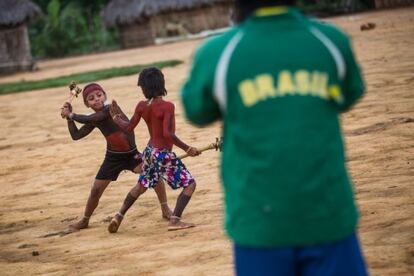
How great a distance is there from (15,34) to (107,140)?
2309 cm

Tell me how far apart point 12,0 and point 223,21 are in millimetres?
10131

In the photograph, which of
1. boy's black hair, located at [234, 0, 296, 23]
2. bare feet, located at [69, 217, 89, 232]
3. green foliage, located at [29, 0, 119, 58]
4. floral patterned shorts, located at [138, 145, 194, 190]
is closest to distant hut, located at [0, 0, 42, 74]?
green foliage, located at [29, 0, 119, 58]

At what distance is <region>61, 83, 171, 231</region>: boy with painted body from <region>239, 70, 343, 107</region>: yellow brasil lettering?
3712 millimetres

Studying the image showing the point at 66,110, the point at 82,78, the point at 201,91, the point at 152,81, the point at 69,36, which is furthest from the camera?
the point at 69,36

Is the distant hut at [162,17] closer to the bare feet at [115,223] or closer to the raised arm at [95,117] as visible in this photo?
the raised arm at [95,117]

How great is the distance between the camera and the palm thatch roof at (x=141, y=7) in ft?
108

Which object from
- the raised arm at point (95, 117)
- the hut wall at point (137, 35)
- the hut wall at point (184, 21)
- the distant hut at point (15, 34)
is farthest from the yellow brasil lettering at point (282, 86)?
the hut wall at point (137, 35)

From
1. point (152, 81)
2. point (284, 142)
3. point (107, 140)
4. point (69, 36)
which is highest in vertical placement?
point (284, 142)

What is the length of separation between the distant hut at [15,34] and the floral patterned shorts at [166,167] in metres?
22.4

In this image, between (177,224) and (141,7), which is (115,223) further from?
(141,7)

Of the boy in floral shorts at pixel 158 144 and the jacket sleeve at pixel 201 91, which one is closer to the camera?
the jacket sleeve at pixel 201 91

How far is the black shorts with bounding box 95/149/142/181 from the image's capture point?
6.10m

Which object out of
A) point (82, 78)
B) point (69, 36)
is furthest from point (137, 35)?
point (82, 78)

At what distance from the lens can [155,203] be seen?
678 cm
